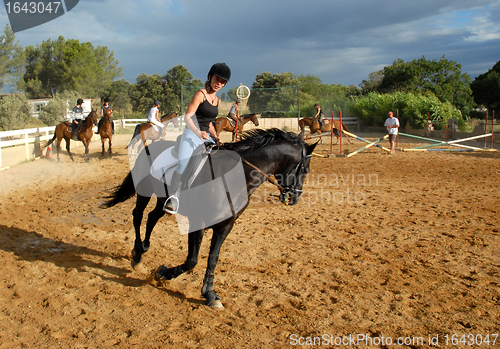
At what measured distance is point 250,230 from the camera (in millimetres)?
6227

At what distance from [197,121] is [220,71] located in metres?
0.62

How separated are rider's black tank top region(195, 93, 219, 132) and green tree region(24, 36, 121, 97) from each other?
4110 cm

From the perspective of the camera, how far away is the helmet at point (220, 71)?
373cm

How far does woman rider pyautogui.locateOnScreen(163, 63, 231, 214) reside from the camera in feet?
12.2

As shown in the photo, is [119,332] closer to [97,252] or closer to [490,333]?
[97,252]

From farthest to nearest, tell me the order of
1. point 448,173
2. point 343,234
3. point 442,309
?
1. point 448,173
2. point 343,234
3. point 442,309

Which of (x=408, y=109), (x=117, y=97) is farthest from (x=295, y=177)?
(x=117, y=97)

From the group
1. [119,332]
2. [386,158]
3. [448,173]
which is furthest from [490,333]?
[386,158]

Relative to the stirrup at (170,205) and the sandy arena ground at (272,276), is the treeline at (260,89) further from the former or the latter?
the stirrup at (170,205)

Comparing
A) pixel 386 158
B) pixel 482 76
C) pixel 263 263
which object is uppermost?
pixel 482 76

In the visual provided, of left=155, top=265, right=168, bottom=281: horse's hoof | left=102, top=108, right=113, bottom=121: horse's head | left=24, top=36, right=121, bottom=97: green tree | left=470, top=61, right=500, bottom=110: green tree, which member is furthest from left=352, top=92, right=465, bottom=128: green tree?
left=24, top=36, right=121, bottom=97: green tree

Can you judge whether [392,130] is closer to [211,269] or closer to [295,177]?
[295,177]

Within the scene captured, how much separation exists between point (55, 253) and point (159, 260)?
5.17 feet

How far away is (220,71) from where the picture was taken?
374 cm
